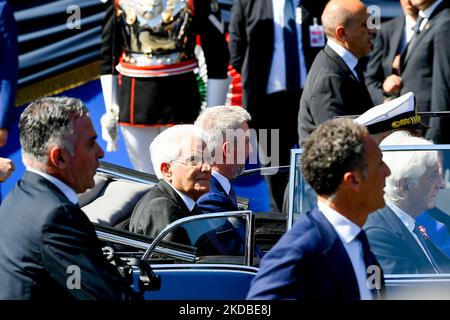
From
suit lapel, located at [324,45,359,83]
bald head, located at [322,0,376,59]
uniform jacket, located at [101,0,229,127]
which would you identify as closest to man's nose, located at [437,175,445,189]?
suit lapel, located at [324,45,359,83]

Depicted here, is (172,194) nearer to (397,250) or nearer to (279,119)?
(397,250)

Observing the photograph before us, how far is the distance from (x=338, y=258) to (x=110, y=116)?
13.9ft

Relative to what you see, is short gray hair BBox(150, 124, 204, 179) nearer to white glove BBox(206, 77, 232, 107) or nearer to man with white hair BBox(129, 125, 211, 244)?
man with white hair BBox(129, 125, 211, 244)

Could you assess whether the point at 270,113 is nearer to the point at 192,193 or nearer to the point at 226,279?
the point at 192,193

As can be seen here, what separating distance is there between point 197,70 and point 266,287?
4662 mm

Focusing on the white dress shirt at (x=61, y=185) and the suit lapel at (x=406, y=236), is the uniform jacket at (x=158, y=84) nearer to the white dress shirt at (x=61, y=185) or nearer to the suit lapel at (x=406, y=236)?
the suit lapel at (x=406, y=236)

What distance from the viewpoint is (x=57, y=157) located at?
12.8ft

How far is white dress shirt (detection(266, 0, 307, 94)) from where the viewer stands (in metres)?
8.10

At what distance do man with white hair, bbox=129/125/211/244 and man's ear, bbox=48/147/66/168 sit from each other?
3.74ft

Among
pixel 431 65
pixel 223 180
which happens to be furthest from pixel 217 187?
pixel 431 65

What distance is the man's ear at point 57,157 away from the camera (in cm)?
389

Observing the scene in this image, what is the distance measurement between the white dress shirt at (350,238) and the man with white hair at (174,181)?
147 centimetres

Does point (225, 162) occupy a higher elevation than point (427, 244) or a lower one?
lower

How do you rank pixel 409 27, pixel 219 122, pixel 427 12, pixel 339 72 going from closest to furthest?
pixel 219 122 → pixel 339 72 → pixel 427 12 → pixel 409 27
